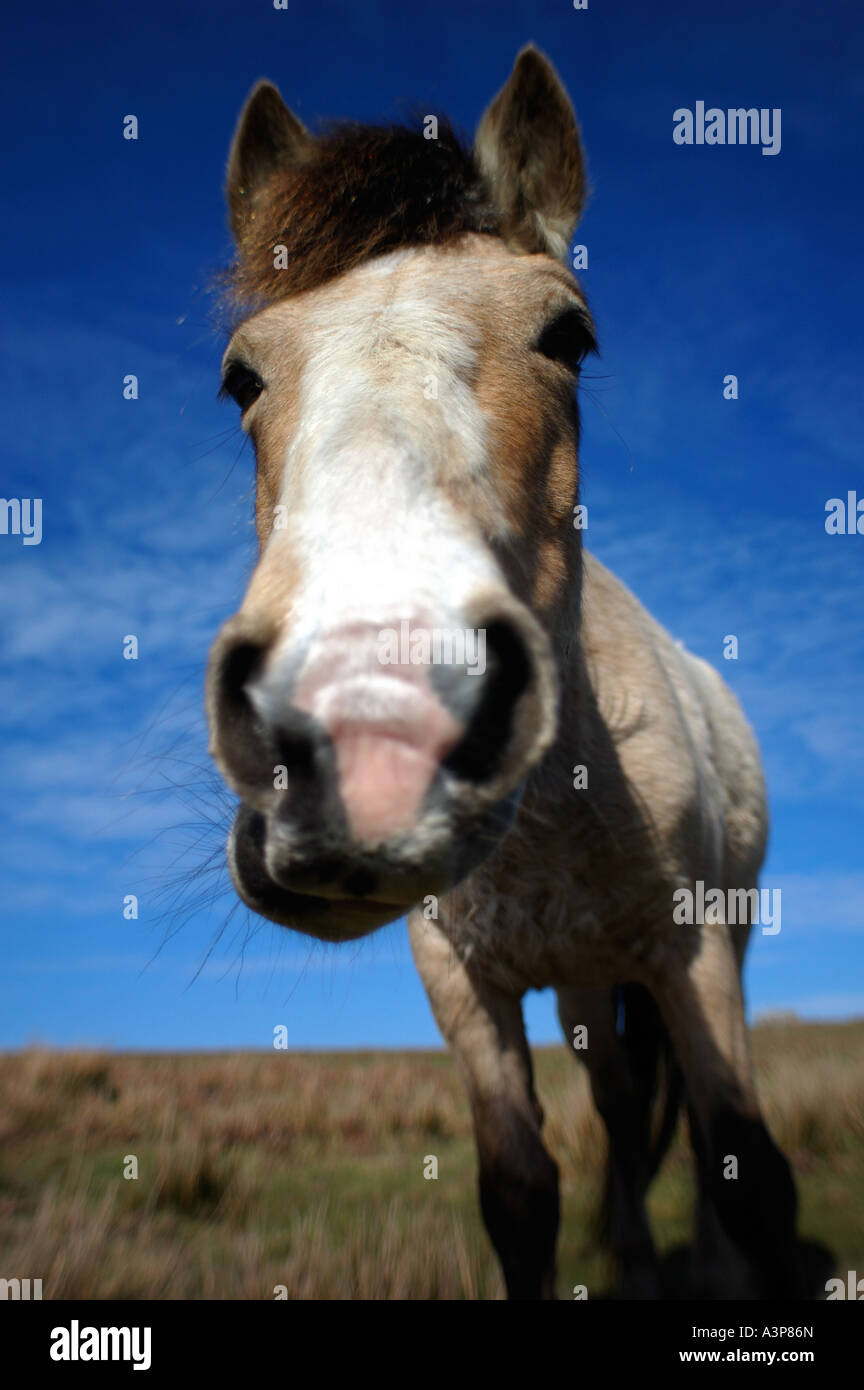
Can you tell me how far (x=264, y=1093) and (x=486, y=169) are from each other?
9039mm

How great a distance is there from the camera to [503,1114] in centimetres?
329

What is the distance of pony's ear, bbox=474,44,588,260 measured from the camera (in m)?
3.28

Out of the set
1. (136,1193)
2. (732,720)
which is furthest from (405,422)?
(136,1193)

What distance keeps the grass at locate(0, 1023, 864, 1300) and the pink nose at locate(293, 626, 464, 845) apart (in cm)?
350

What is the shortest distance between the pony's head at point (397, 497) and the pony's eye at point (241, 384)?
1 cm

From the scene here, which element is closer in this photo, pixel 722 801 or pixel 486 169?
pixel 486 169

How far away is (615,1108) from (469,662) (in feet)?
14.3

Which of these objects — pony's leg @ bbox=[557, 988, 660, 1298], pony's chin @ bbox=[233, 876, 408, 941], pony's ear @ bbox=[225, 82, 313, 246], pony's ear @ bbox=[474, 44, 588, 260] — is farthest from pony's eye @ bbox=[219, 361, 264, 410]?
pony's leg @ bbox=[557, 988, 660, 1298]

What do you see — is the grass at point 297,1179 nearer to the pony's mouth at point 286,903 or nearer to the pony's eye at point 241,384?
the pony's mouth at point 286,903

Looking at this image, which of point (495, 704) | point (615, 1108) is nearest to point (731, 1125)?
point (615, 1108)

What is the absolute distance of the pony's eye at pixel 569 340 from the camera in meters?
2.75

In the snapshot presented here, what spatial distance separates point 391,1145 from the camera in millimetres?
7230

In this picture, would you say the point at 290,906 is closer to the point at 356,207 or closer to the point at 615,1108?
the point at 356,207
